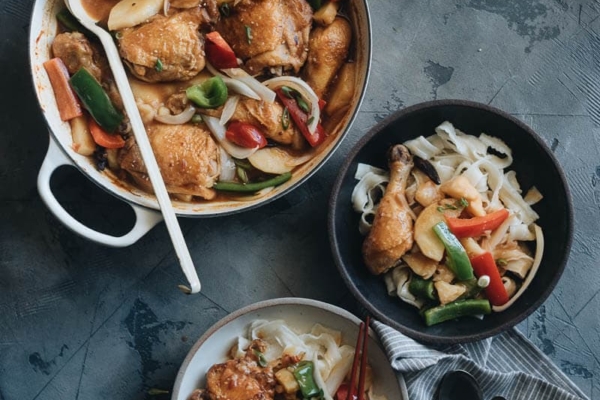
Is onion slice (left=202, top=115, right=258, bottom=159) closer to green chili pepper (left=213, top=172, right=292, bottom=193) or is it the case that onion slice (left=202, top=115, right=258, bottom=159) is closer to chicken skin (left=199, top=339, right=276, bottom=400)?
green chili pepper (left=213, top=172, right=292, bottom=193)

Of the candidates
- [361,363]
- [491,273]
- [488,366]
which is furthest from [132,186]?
[488,366]

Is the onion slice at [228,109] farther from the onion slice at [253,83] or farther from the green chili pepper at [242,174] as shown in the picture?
the green chili pepper at [242,174]

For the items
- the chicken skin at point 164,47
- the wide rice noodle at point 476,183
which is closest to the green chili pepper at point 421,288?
the wide rice noodle at point 476,183

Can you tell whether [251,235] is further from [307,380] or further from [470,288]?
[470,288]

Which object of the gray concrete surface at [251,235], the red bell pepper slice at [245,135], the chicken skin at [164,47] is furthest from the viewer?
the gray concrete surface at [251,235]

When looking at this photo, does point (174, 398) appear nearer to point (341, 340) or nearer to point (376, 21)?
point (341, 340)
